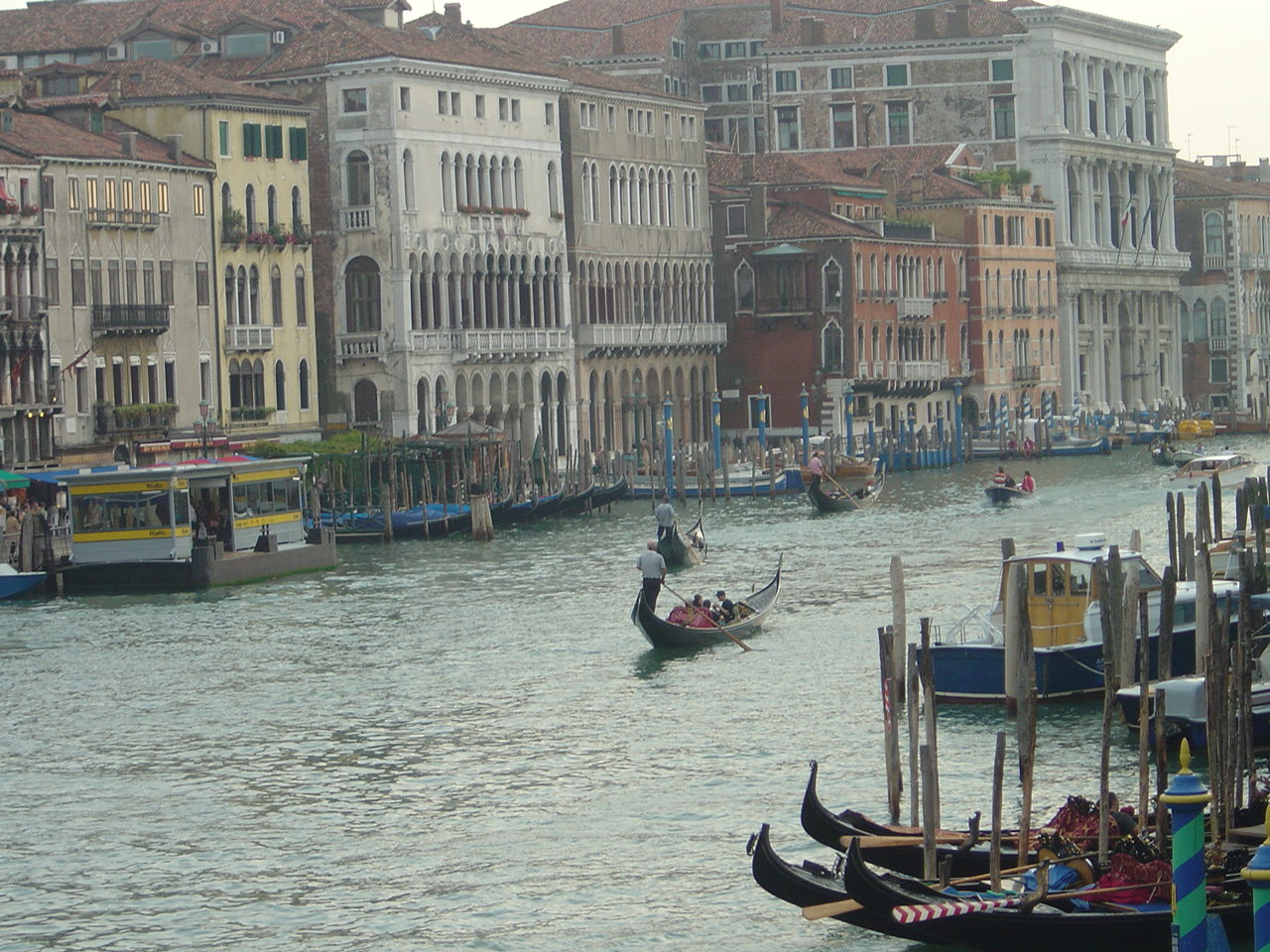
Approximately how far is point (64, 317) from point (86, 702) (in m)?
19.9

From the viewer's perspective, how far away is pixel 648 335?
61.3 metres

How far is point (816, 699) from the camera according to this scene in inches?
938

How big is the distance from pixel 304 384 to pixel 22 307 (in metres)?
9.34

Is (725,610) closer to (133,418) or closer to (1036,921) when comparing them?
(1036,921)

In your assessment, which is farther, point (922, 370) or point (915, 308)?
point (922, 370)

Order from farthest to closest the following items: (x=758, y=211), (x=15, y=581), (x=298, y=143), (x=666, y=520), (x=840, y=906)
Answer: (x=758, y=211)
(x=298, y=143)
(x=666, y=520)
(x=15, y=581)
(x=840, y=906)

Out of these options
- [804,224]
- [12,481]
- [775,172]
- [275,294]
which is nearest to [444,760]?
[12,481]

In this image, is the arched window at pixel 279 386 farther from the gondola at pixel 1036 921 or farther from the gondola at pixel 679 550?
the gondola at pixel 1036 921

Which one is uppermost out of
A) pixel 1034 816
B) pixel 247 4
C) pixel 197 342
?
pixel 247 4

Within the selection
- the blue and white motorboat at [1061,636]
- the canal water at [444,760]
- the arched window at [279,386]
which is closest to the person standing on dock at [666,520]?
the canal water at [444,760]

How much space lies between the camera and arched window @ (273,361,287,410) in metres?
50.4

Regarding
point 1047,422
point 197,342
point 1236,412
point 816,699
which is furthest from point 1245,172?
point 816,699

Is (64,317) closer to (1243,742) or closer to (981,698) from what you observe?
(981,698)

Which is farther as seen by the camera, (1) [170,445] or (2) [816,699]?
(1) [170,445]
